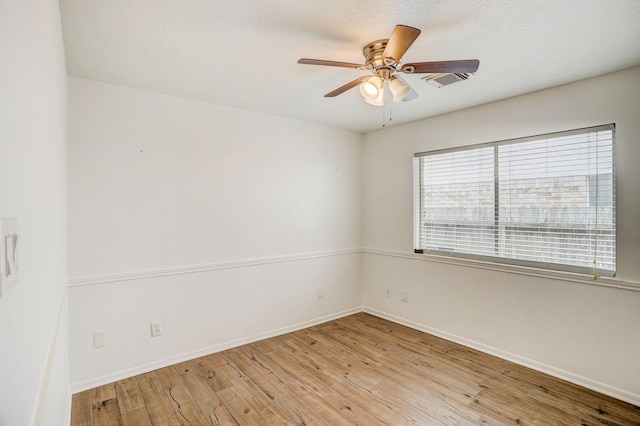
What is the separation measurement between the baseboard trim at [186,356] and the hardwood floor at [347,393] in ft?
0.21

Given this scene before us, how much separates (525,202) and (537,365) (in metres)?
1.46

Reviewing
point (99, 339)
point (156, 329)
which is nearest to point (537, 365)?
point (156, 329)

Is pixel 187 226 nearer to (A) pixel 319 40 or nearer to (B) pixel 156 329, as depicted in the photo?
(B) pixel 156 329

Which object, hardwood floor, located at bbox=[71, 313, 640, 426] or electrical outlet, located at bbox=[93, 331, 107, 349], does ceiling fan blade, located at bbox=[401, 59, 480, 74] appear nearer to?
hardwood floor, located at bbox=[71, 313, 640, 426]

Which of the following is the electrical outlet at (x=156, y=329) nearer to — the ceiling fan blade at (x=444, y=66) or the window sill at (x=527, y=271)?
the window sill at (x=527, y=271)

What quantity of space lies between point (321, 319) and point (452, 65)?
10.5ft

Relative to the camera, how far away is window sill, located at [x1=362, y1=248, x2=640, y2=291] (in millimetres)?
2469

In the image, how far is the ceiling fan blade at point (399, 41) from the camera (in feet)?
5.06

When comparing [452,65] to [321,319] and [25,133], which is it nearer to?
[25,133]

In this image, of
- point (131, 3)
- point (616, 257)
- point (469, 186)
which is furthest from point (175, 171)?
point (616, 257)

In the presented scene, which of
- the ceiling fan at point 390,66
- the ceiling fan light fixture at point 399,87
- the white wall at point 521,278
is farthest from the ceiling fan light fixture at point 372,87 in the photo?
the white wall at point 521,278

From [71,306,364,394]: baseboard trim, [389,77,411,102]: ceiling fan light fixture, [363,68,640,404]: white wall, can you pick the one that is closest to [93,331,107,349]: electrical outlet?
[71,306,364,394]: baseboard trim

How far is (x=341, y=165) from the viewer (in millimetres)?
4305

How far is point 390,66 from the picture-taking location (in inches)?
77.3
